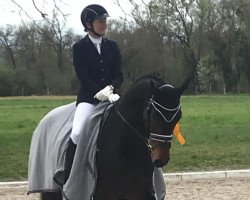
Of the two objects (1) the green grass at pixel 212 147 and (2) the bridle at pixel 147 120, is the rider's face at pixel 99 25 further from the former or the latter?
(1) the green grass at pixel 212 147

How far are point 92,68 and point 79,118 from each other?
518 millimetres

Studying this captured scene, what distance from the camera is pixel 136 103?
14.2 ft

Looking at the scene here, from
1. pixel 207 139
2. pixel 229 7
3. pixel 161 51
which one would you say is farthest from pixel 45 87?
pixel 207 139

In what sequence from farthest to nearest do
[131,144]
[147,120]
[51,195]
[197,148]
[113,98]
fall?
[197,148]
[51,195]
[113,98]
[131,144]
[147,120]

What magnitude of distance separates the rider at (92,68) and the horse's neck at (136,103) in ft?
1.29

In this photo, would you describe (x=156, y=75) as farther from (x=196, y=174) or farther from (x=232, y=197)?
(x=196, y=174)

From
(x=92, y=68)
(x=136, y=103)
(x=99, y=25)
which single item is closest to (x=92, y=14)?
(x=99, y=25)

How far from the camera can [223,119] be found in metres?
19.0

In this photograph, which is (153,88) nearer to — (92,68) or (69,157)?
(92,68)

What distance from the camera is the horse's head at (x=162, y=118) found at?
3.87 metres

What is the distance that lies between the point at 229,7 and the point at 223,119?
36614 mm

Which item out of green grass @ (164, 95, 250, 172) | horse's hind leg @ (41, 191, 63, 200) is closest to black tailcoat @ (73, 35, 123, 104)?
horse's hind leg @ (41, 191, 63, 200)

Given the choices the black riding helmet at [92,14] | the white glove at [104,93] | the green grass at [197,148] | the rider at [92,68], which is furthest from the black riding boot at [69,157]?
the green grass at [197,148]

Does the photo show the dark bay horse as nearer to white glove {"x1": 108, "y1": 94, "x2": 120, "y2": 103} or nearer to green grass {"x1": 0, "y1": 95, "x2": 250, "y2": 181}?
white glove {"x1": 108, "y1": 94, "x2": 120, "y2": 103}
